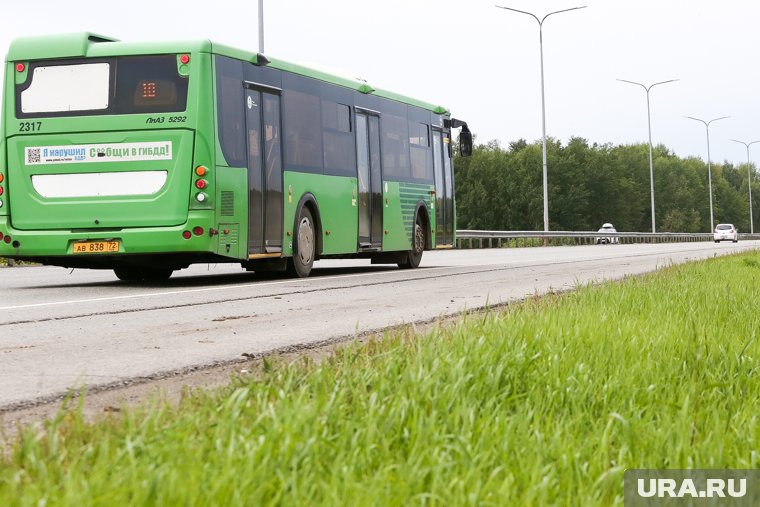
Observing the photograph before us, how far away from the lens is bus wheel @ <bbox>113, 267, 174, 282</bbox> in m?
17.2

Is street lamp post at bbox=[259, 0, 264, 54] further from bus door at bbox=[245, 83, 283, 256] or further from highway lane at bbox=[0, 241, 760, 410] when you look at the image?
bus door at bbox=[245, 83, 283, 256]

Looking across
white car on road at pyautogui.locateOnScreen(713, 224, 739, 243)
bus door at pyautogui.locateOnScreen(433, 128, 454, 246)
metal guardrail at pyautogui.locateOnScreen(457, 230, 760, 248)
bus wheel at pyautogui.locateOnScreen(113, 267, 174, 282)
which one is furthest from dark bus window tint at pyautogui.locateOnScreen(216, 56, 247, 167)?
white car on road at pyautogui.locateOnScreen(713, 224, 739, 243)

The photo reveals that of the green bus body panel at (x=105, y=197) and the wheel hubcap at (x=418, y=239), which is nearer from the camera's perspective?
the green bus body panel at (x=105, y=197)

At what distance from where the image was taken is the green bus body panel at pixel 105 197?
14602 mm

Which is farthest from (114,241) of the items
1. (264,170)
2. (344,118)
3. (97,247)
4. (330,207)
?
(344,118)

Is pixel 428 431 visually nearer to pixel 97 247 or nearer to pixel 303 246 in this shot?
pixel 97 247

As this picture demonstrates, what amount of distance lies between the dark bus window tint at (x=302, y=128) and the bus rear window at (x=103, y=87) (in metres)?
2.50

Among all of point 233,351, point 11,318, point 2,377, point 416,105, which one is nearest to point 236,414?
point 2,377

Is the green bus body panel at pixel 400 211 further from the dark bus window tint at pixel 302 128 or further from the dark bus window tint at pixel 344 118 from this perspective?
the dark bus window tint at pixel 302 128

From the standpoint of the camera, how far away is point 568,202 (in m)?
130

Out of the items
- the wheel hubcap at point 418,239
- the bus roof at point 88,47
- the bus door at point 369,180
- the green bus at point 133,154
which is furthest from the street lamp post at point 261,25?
the bus roof at point 88,47

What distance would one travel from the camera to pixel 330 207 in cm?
1839

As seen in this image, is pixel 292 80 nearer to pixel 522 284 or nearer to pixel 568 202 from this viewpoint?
pixel 522 284

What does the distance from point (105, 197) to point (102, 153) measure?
564 mm
